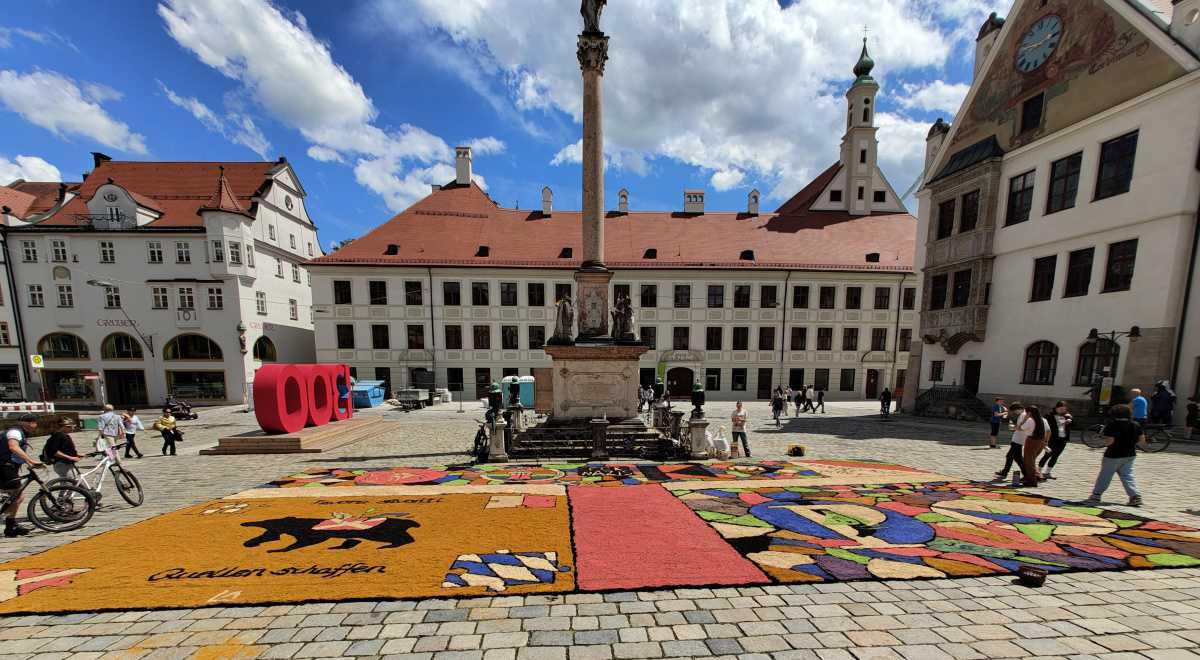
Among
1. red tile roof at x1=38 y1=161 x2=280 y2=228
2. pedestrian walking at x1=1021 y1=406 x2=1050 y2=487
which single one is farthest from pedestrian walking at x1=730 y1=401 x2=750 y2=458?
red tile roof at x1=38 y1=161 x2=280 y2=228

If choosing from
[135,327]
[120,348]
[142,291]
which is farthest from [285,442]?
[120,348]

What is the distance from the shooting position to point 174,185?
979 inches

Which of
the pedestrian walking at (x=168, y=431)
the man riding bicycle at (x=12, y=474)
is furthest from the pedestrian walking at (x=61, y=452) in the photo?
the pedestrian walking at (x=168, y=431)

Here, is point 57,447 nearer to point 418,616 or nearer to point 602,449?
point 418,616

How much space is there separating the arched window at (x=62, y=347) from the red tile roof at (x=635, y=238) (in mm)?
14777

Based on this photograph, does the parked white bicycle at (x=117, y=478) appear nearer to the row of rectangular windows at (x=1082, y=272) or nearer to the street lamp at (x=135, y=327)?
the street lamp at (x=135, y=327)

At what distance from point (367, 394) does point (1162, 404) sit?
31100 mm

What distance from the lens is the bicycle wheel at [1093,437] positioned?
37.8ft

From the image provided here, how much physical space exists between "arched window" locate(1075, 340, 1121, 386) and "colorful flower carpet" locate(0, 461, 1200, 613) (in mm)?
11493

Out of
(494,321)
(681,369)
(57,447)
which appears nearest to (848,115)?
(681,369)

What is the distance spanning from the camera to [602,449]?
977 centimetres

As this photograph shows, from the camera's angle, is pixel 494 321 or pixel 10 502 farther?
pixel 494 321

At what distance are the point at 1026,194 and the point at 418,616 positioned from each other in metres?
24.2

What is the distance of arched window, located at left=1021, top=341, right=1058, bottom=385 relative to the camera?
15.1 m
